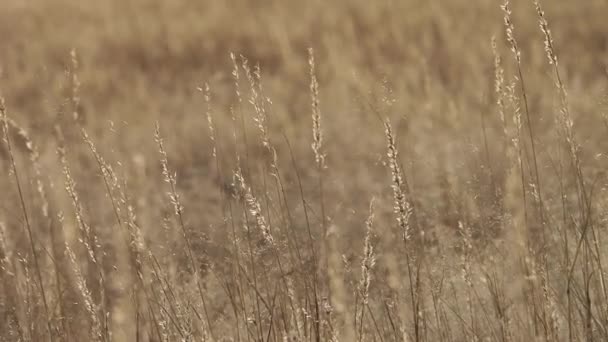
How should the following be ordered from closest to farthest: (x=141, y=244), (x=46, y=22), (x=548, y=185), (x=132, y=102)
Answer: (x=141, y=244)
(x=548, y=185)
(x=132, y=102)
(x=46, y=22)

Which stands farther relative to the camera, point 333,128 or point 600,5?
point 600,5

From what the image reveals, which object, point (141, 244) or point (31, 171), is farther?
point (31, 171)

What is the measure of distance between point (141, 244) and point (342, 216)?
6.13ft

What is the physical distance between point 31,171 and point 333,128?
60.1 inches

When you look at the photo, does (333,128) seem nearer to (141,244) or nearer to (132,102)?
(132,102)

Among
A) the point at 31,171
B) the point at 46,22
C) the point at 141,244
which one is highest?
the point at 46,22

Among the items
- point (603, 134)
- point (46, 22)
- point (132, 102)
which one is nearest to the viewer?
point (603, 134)

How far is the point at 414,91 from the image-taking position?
398 centimetres

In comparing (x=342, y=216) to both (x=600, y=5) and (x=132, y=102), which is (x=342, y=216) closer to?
(x=132, y=102)

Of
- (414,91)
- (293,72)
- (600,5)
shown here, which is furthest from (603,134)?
(293,72)

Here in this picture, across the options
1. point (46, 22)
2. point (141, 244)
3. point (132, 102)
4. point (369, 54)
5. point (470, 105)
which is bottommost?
point (141, 244)

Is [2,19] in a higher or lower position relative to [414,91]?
higher

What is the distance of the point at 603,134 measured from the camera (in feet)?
10.3

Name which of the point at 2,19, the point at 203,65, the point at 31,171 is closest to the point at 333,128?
the point at 203,65
